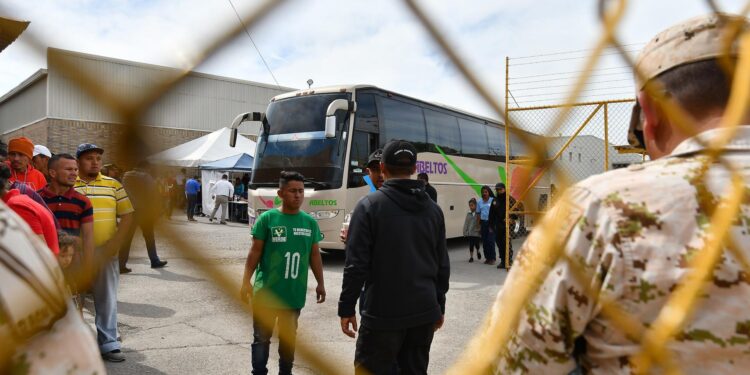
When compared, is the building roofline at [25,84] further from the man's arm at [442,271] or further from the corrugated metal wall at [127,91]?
the man's arm at [442,271]

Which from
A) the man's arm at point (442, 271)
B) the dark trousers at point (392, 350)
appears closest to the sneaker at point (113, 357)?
the dark trousers at point (392, 350)

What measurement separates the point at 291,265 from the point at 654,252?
7.94ft

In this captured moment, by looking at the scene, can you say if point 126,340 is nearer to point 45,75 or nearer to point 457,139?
point 45,75

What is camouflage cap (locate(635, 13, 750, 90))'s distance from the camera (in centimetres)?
94

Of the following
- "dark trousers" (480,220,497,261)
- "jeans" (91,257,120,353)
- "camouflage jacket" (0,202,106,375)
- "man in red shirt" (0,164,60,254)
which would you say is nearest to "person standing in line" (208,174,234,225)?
"jeans" (91,257,120,353)

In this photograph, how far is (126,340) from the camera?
14.3 feet

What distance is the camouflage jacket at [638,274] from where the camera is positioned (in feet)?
2.96

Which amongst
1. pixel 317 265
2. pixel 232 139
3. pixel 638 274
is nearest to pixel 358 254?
pixel 317 265

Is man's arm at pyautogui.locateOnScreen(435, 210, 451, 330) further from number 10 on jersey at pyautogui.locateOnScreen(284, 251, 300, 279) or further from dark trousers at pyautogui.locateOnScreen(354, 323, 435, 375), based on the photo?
number 10 on jersey at pyautogui.locateOnScreen(284, 251, 300, 279)

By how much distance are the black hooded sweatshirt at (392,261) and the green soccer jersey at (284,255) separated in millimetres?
432

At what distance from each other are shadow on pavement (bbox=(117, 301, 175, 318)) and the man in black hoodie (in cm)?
324

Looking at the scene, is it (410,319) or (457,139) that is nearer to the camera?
(410,319)

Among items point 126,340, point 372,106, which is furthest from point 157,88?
point 372,106

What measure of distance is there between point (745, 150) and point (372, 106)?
6305 mm
